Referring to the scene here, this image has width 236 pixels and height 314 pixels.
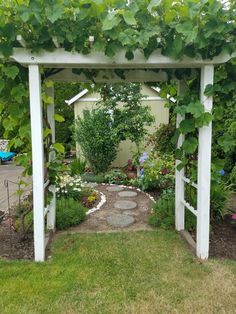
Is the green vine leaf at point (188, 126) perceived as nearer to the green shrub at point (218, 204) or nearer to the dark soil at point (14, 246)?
the green shrub at point (218, 204)

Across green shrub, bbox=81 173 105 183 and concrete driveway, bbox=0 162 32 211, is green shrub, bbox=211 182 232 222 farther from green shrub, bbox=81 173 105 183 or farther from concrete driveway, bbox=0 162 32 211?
green shrub, bbox=81 173 105 183

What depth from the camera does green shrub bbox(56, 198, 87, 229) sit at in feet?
13.8

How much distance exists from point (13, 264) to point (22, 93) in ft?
5.38

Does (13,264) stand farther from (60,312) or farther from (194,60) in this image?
(194,60)

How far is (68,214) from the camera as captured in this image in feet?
14.0

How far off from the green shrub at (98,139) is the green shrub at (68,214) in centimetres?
359

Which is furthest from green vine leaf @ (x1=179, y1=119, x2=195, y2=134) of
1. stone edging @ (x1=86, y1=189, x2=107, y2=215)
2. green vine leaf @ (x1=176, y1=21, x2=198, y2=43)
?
stone edging @ (x1=86, y1=189, x2=107, y2=215)

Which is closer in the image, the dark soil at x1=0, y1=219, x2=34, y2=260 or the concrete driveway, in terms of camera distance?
the dark soil at x1=0, y1=219, x2=34, y2=260

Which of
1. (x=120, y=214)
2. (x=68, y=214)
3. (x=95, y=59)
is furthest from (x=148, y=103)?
(x=95, y=59)

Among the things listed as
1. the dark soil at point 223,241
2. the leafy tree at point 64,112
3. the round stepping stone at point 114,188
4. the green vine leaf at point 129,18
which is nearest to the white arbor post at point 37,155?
the green vine leaf at point 129,18

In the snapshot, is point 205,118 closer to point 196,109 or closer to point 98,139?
point 196,109

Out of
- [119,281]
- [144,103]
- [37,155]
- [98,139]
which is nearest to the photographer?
[119,281]

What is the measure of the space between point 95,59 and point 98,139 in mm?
5143

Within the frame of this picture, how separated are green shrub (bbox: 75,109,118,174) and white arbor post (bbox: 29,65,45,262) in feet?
16.2
